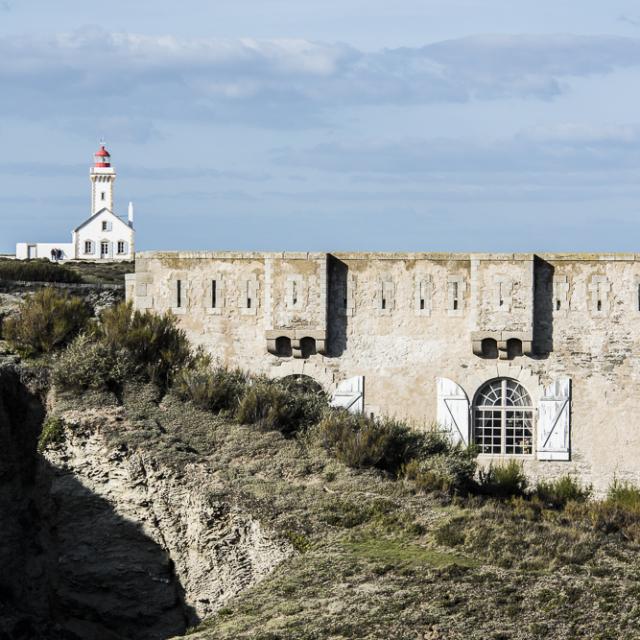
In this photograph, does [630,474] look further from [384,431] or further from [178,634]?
[178,634]

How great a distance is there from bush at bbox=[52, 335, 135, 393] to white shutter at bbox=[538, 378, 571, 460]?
33.5ft

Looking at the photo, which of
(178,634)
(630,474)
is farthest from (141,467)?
(630,474)

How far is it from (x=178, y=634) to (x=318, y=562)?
1.82 meters

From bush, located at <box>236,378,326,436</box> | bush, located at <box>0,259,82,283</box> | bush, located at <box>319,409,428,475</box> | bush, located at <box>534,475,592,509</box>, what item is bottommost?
bush, located at <box>534,475,592,509</box>

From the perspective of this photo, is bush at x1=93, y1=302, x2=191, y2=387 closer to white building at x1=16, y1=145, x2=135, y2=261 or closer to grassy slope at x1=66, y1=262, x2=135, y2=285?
grassy slope at x1=66, y1=262, x2=135, y2=285

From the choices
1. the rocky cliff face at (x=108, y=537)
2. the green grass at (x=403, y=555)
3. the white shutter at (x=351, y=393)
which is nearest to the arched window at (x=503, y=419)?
the white shutter at (x=351, y=393)

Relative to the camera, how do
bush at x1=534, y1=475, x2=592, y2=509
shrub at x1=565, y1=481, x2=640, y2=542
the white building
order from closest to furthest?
shrub at x1=565, y1=481, x2=640, y2=542
bush at x1=534, y1=475, x2=592, y2=509
the white building

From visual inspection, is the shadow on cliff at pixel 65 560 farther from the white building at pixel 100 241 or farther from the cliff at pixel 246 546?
the white building at pixel 100 241

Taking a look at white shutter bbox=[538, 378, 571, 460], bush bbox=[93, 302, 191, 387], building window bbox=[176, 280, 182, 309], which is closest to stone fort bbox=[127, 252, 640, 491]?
white shutter bbox=[538, 378, 571, 460]

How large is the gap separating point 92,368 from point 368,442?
3.50 metres

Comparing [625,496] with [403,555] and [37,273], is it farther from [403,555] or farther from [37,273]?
[37,273]

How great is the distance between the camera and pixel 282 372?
2539 centimetres

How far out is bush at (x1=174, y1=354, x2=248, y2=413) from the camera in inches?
636

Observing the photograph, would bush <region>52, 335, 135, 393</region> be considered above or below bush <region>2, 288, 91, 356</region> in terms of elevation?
below
